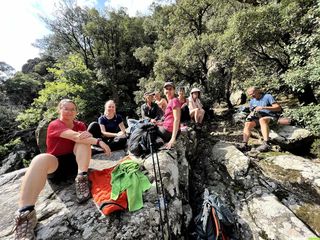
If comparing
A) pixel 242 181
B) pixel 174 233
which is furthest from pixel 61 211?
pixel 242 181

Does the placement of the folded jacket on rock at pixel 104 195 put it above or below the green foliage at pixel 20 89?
below

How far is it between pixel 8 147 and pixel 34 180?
17.7m

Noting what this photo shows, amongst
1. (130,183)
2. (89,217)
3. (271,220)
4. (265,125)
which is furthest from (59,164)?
(265,125)

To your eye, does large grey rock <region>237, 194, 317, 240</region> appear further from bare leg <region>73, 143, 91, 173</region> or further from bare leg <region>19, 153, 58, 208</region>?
bare leg <region>19, 153, 58, 208</region>

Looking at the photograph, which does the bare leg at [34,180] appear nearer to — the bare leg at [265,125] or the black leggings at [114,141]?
the black leggings at [114,141]

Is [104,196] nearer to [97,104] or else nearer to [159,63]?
[159,63]

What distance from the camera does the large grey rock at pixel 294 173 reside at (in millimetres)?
4423

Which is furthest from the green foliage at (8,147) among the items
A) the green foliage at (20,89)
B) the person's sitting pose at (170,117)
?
the person's sitting pose at (170,117)

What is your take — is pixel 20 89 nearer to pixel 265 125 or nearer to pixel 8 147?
A: pixel 8 147

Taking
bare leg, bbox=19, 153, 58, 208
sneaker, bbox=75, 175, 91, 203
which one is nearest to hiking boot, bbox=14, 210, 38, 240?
bare leg, bbox=19, 153, 58, 208

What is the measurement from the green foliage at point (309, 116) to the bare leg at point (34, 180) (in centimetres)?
686

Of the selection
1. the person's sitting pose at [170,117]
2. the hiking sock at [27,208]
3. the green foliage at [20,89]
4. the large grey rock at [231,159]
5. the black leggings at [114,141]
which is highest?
the green foliage at [20,89]

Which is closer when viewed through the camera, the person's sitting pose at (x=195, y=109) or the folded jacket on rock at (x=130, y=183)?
the folded jacket on rock at (x=130, y=183)

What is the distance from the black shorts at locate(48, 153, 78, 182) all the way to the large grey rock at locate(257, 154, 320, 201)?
4.31 meters
